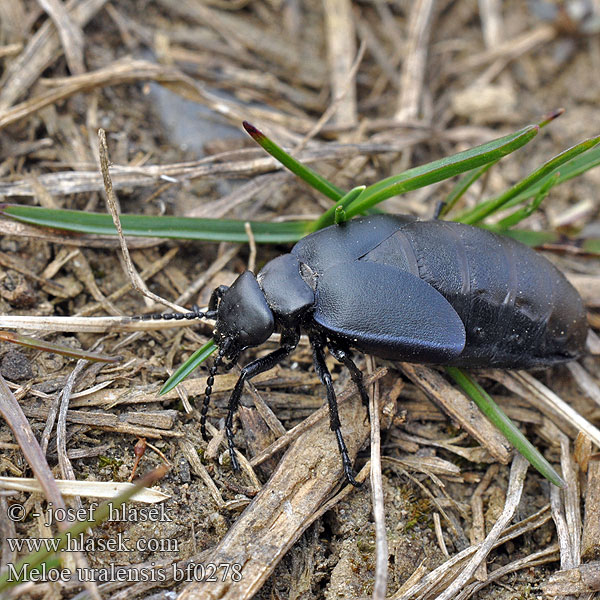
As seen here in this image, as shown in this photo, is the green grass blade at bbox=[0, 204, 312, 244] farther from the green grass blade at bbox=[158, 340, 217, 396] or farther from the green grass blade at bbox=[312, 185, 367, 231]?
the green grass blade at bbox=[158, 340, 217, 396]

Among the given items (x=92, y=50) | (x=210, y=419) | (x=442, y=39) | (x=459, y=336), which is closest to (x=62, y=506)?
(x=210, y=419)

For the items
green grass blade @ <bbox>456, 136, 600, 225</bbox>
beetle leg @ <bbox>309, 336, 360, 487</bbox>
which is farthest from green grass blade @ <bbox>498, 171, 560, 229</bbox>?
beetle leg @ <bbox>309, 336, 360, 487</bbox>

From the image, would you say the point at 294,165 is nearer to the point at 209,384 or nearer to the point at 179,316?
the point at 179,316

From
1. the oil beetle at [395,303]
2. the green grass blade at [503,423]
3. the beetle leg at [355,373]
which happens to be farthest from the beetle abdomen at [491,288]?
the beetle leg at [355,373]

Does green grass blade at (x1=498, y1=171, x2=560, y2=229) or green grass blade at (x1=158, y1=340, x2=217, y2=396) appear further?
green grass blade at (x1=498, y1=171, x2=560, y2=229)

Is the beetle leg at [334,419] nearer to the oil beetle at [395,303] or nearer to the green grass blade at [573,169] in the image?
the oil beetle at [395,303]

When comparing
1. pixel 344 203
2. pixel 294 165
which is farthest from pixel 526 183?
pixel 294 165

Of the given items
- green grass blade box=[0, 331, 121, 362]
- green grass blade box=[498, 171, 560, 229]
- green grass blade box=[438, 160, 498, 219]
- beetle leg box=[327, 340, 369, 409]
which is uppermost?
green grass blade box=[438, 160, 498, 219]
